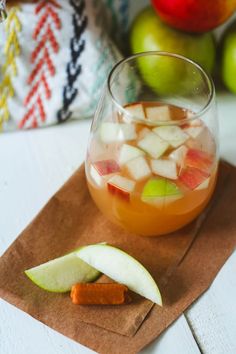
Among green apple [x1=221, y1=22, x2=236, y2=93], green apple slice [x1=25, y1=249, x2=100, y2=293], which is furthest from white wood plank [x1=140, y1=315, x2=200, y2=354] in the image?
green apple [x1=221, y1=22, x2=236, y2=93]

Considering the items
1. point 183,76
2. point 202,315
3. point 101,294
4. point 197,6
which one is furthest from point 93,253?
point 197,6

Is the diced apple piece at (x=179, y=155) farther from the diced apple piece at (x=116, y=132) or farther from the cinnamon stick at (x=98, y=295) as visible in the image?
the cinnamon stick at (x=98, y=295)

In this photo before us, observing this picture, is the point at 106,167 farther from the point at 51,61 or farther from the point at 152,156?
the point at 51,61

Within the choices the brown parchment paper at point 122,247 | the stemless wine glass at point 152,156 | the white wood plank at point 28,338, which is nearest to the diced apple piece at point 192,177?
the stemless wine glass at point 152,156

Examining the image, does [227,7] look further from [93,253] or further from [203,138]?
[93,253]

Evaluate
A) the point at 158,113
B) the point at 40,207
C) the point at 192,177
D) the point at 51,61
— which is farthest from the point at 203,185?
the point at 51,61
